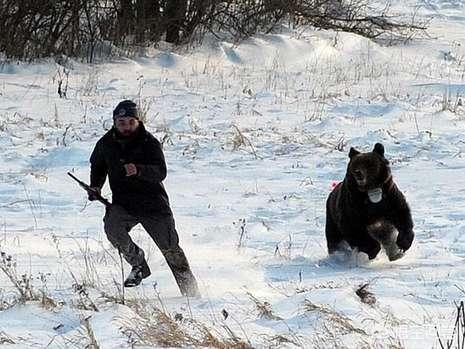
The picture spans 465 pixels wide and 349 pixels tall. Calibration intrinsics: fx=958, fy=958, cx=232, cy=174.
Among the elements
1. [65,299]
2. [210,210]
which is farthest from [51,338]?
[210,210]

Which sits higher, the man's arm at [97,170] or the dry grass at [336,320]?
→ the man's arm at [97,170]

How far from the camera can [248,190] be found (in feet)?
36.1

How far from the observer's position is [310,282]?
297 inches

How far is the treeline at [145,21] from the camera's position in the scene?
61.4ft

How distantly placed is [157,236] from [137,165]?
23.7 inches

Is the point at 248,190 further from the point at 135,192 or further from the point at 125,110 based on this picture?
the point at 125,110

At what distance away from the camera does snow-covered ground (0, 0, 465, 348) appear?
549 cm

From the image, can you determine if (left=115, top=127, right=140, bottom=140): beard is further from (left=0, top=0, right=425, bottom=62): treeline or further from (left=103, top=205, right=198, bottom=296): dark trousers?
(left=0, top=0, right=425, bottom=62): treeline

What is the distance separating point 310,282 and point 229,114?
7570 mm

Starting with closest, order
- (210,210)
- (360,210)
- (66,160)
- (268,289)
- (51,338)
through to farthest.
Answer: (51,338), (268,289), (360,210), (210,210), (66,160)

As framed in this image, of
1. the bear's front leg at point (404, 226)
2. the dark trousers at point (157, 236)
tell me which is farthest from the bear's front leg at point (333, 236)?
the dark trousers at point (157, 236)

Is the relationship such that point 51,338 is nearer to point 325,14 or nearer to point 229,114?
point 229,114

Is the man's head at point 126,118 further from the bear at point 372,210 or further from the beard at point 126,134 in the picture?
the bear at point 372,210

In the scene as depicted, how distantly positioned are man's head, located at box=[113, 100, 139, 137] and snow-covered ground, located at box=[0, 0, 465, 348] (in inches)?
43.2
